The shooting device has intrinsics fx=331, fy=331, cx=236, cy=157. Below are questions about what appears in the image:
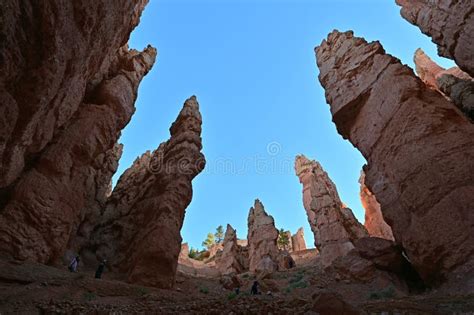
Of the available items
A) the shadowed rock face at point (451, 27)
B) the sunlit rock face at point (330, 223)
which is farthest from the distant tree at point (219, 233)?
the shadowed rock face at point (451, 27)

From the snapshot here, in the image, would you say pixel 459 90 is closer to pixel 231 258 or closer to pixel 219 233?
pixel 231 258

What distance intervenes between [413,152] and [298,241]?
58018 millimetres

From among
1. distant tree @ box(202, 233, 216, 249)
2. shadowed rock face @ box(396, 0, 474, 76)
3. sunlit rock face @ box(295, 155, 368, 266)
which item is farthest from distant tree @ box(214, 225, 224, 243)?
shadowed rock face @ box(396, 0, 474, 76)

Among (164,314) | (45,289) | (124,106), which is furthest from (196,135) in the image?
(164,314)

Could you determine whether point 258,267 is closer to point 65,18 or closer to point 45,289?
point 45,289

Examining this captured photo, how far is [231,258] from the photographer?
46.2 m

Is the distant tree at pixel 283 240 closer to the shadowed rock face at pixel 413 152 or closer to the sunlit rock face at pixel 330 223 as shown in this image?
the sunlit rock face at pixel 330 223

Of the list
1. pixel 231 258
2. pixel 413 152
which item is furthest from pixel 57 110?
pixel 231 258

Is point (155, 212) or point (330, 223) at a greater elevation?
point (330, 223)

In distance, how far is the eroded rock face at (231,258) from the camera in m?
44.9

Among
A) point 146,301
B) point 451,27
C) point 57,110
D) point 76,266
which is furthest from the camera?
point 451,27

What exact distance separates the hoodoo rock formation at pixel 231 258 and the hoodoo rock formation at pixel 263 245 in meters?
2.18

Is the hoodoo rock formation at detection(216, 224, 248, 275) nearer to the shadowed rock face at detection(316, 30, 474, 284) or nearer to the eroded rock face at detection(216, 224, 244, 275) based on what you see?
the eroded rock face at detection(216, 224, 244, 275)

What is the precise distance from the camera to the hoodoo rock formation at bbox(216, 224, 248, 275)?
45.0m
